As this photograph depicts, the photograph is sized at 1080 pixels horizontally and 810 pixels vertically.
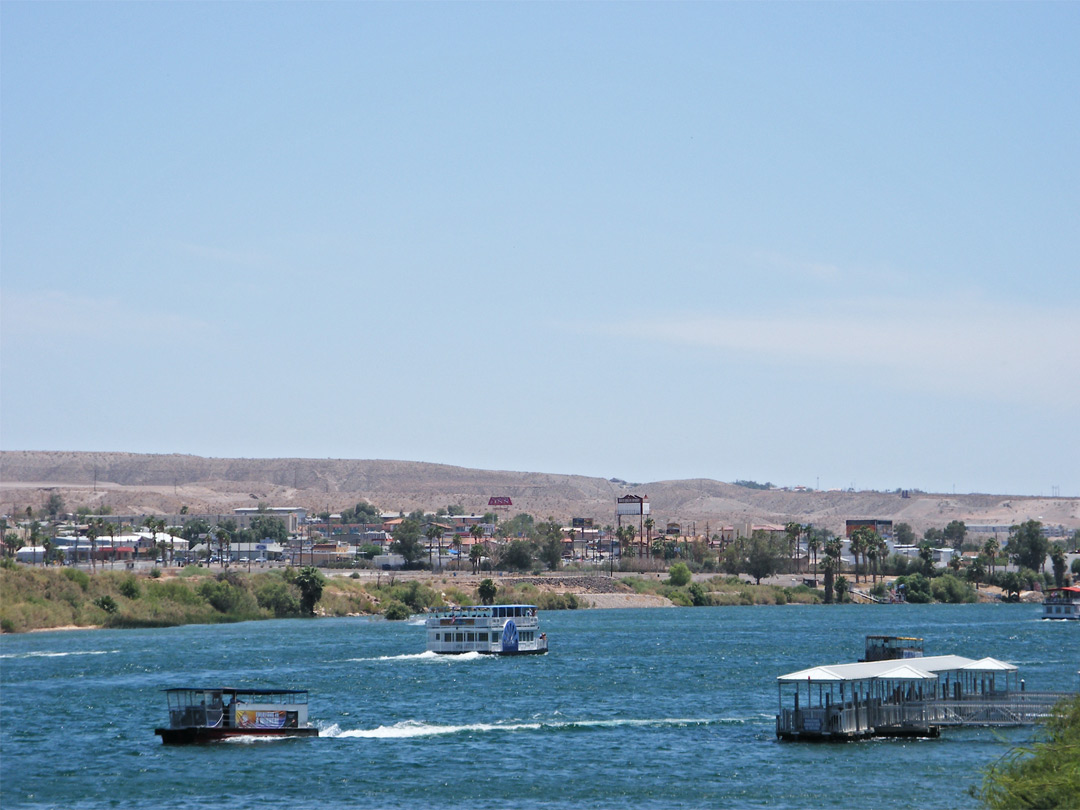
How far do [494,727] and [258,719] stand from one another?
1101 cm

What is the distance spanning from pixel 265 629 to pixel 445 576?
56251 millimetres

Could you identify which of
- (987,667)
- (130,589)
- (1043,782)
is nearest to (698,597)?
(130,589)

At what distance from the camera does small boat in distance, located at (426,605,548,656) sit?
357 feet

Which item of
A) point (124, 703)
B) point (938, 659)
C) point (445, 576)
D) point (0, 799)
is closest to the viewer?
point (0, 799)

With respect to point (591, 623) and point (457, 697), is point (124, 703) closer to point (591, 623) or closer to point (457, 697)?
point (457, 697)

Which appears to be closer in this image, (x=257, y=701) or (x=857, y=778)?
(x=857, y=778)

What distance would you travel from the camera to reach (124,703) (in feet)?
248

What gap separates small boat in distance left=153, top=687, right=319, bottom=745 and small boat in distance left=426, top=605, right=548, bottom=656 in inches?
1846

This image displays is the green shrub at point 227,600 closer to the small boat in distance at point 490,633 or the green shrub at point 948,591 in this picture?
the small boat in distance at point 490,633

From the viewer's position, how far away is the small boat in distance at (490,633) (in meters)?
109

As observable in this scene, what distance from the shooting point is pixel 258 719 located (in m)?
61.0

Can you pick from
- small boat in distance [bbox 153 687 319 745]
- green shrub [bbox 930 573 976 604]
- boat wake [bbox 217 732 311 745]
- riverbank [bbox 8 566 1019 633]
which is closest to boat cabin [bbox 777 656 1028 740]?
small boat in distance [bbox 153 687 319 745]

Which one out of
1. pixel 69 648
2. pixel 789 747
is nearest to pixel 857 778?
pixel 789 747

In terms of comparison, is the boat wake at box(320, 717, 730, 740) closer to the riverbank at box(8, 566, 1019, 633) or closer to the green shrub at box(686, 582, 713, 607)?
the riverbank at box(8, 566, 1019, 633)
